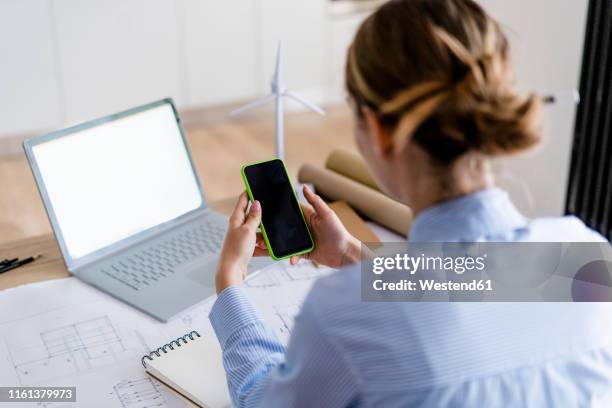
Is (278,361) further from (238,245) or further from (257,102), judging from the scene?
(257,102)

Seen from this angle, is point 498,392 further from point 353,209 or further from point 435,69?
point 353,209

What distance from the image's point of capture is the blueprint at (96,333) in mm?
1136

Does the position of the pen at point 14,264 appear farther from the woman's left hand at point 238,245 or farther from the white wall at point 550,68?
the white wall at point 550,68

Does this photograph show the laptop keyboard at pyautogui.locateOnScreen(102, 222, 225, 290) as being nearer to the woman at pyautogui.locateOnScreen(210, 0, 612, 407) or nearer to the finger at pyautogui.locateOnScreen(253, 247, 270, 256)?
the finger at pyautogui.locateOnScreen(253, 247, 270, 256)

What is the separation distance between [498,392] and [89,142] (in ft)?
3.18

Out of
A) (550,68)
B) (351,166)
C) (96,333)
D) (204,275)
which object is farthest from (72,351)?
(550,68)

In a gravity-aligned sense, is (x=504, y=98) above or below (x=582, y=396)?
above

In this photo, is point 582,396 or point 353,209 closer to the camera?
point 582,396

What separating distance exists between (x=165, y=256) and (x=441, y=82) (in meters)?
0.85

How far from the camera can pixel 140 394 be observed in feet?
3.67

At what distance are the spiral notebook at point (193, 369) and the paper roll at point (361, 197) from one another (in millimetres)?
549

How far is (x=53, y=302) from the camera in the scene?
1.36 metres

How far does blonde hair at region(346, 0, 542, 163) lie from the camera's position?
789 mm

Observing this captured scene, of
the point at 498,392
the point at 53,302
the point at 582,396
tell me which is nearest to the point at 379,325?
the point at 498,392
